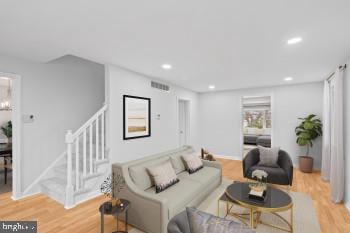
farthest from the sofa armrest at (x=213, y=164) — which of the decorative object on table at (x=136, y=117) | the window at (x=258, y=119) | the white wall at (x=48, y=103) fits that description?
the window at (x=258, y=119)

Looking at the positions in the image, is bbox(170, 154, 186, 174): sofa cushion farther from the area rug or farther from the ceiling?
the ceiling

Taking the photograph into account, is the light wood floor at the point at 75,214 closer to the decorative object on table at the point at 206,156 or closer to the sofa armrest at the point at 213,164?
the sofa armrest at the point at 213,164

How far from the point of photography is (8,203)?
3.07 m

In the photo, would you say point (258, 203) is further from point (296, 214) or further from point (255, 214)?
point (296, 214)

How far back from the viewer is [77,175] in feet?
10.1

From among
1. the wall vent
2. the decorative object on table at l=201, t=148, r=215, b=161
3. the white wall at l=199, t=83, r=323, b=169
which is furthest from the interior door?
the decorative object on table at l=201, t=148, r=215, b=161

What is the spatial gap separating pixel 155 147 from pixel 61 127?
7.31ft

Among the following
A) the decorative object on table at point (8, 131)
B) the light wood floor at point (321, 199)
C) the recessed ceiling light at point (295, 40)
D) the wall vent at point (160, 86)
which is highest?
the recessed ceiling light at point (295, 40)

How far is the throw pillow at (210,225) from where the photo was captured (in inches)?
43.3

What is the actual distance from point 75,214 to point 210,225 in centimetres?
245

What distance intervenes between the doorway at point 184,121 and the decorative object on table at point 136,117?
230cm

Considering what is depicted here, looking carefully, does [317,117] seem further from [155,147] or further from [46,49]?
[46,49]

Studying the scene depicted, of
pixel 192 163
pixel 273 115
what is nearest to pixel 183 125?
pixel 273 115

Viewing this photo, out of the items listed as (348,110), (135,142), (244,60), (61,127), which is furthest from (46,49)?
(348,110)
